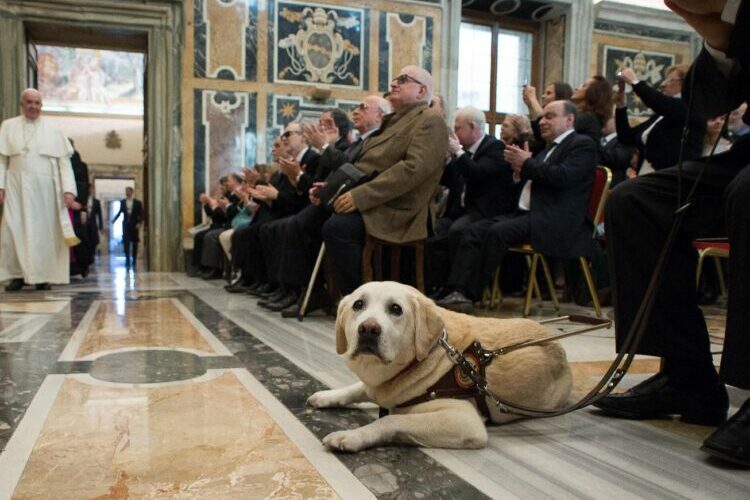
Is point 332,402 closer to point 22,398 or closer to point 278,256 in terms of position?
point 22,398

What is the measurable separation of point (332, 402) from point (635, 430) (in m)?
0.94

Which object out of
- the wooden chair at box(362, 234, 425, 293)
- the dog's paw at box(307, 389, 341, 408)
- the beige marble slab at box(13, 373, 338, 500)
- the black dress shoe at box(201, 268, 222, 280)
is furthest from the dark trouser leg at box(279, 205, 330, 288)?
the black dress shoe at box(201, 268, 222, 280)

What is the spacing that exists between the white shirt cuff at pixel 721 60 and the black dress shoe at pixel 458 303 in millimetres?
2680

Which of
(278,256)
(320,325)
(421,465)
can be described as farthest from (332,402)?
(278,256)

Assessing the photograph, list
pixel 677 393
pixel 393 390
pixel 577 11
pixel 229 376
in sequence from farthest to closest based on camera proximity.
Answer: pixel 577 11, pixel 229 376, pixel 677 393, pixel 393 390

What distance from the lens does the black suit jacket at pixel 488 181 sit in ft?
16.7

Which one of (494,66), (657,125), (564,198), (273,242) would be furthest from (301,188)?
(494,66)

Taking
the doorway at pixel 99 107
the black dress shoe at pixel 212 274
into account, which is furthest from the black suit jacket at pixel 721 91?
the doorway at pixel 99 107

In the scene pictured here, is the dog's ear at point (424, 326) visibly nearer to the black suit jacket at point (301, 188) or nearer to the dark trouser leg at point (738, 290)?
the dark trouser leg at point (738, 290)

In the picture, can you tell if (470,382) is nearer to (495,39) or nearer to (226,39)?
(226,39)

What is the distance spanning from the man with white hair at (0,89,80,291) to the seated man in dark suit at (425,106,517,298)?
156 inches

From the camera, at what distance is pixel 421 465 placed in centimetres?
169

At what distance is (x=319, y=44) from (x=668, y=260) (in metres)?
8.73

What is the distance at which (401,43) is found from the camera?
10.4 meters
